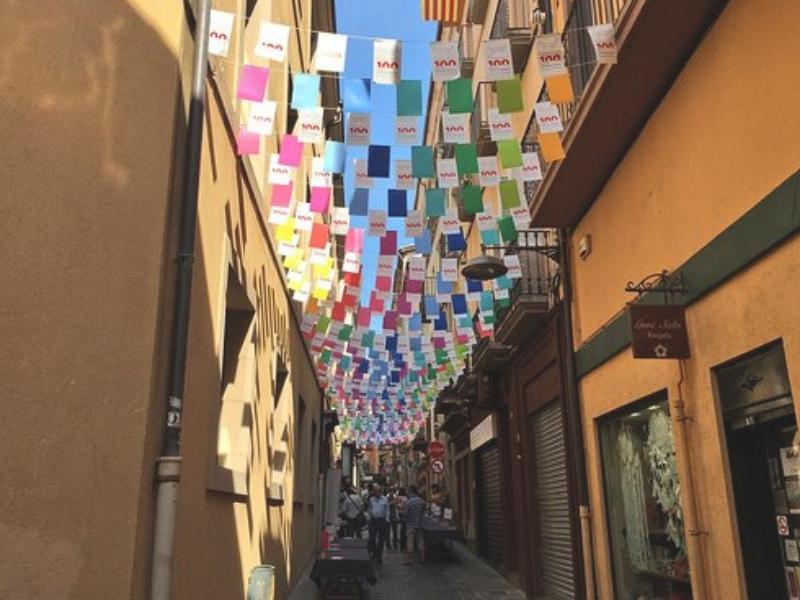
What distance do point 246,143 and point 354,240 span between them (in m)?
4.36

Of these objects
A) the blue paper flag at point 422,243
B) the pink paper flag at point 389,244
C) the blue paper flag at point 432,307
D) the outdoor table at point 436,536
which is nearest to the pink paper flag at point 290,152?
the pink paper flag at point 389,244

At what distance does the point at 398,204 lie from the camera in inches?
350

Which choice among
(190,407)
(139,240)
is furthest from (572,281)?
Answer: (139,240)

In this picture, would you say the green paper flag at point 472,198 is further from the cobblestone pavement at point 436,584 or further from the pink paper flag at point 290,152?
the cobblestone pavement at point 436,584

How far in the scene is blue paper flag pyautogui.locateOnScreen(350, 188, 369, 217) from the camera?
28.3 ft

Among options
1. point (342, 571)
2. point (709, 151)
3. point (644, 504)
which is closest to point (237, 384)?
point (342, 571)

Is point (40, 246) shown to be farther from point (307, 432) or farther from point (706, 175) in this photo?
→ point (307, 432)

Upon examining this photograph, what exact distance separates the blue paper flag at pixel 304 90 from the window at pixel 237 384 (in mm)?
1714

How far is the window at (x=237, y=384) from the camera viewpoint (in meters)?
7.33

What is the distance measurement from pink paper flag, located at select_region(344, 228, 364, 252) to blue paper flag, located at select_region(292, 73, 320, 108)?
13.1ft

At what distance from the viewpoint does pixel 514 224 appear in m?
9.96

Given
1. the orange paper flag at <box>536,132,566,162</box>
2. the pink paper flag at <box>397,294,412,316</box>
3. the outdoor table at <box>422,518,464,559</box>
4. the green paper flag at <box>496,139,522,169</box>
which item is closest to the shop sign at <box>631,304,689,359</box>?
the orange paper flag at <box>536,132,566,162</box>

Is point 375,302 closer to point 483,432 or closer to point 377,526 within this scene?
point 483,432

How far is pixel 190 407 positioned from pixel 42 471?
1504 mm
